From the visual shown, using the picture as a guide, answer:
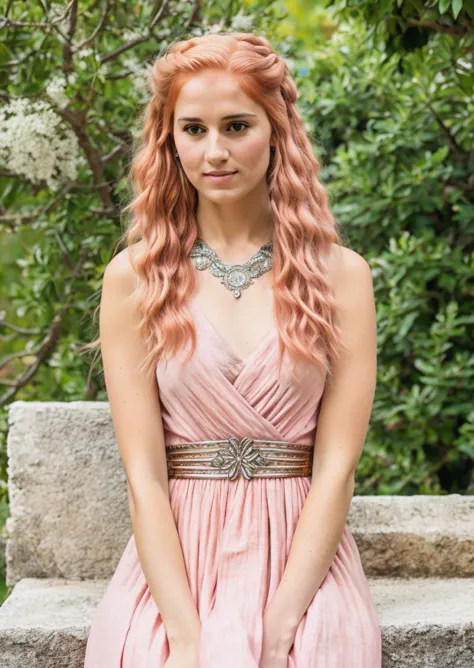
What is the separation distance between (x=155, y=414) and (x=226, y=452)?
0.67 ft

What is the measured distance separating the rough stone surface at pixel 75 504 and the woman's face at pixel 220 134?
3.26 ft

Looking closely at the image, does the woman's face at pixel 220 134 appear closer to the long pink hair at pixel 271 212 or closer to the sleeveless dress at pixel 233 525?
the long pink hair at pixel 271 212

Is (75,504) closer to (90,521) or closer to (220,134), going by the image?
(90,521)

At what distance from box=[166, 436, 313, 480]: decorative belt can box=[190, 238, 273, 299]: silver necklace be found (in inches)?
14.8

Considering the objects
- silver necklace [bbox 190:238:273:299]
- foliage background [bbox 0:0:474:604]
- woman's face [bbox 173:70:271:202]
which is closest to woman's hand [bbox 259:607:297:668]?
silver necklace [bbox 190:238:273:299]

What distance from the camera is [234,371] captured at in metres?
2.56

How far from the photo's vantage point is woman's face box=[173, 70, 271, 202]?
8.18ft

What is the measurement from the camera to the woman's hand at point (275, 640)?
2.35 metres

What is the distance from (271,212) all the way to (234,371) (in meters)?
0.45

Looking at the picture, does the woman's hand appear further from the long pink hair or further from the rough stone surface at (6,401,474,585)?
the rough stone surface at (6,401,474,585)

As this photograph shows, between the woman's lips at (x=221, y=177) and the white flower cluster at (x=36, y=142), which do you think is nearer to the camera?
the woman's lips at (x=221, y=177)

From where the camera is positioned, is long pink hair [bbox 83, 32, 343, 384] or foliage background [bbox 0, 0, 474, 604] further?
foliage background [bbox 0, 0, 474, 604]

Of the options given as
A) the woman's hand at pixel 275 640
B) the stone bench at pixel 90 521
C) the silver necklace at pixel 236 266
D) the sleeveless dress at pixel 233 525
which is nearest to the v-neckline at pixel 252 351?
the sleeveless dress at pixel 233 525

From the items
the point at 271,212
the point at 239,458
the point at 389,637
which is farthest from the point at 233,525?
the point at 271,212
